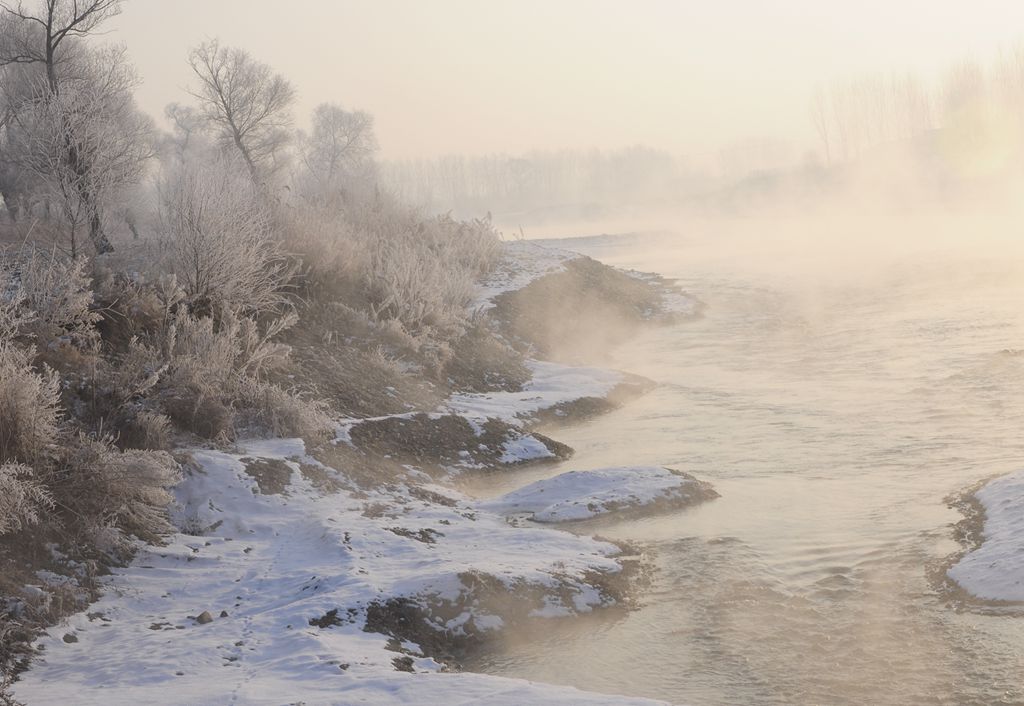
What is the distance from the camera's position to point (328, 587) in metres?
8.01

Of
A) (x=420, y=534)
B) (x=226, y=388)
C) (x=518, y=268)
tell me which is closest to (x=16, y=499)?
(x=420, y=534)

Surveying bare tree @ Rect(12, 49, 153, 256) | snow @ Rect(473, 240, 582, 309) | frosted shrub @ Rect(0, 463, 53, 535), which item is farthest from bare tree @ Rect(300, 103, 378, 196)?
frosted shrub @ Rect(0, 463, 53, 535)

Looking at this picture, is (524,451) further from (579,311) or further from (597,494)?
(579,311)

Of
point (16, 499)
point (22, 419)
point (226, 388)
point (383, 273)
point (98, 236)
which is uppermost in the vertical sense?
point (98, 236)

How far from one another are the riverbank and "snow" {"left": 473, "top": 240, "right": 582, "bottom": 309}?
1224 cm

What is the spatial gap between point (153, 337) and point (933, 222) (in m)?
57.9

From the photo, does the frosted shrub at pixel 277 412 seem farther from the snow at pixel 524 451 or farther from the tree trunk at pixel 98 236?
the tree trunk at pixel 98 236

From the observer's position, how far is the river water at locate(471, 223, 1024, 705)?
22.8 feet

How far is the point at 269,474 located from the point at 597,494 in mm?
3594

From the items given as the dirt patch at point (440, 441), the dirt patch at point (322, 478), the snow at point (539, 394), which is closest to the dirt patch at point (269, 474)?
the dirt patch at point (322, 478)

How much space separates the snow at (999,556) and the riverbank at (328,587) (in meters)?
2.83

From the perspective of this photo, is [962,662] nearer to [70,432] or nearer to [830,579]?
[830,579]

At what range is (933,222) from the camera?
201 feet

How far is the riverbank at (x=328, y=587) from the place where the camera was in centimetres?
629
